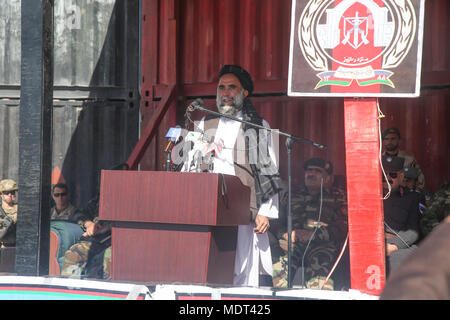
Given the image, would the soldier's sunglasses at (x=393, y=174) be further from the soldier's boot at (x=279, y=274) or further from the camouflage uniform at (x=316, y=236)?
the soldier's boot at (x=279, y=274)

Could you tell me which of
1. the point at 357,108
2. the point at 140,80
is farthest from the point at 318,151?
the point at 357,108

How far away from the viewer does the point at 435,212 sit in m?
5.08

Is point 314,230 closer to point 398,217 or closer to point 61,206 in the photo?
point 398,217

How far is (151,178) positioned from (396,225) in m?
2.46

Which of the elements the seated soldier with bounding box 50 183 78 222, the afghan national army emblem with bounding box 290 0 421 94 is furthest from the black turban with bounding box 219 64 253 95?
the seated soldier with bounding box 50 183 78 222

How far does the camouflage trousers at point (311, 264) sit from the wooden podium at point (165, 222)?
1675 mm

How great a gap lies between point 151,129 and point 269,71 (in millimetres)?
1576

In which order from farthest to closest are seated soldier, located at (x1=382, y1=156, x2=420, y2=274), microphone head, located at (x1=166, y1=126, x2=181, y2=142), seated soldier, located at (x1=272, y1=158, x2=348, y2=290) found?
seated soldier, located at (x1=272, y1=158, x2=348, y2=290)
seated soldier, located at (x1=382, y1=156, x2=420, y2=274)
microphone head, located at (x1=166, y1=126, x2=181, y2=142)

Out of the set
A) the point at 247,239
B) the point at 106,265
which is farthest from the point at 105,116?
the point at 247,239

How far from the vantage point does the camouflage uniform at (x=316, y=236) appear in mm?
5320

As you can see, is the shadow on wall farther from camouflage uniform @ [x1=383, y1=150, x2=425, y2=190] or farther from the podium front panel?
the podium front panel

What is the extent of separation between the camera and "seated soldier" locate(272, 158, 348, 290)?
17.4 ft

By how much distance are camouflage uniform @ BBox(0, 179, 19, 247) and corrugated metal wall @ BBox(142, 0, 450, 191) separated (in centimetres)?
157
